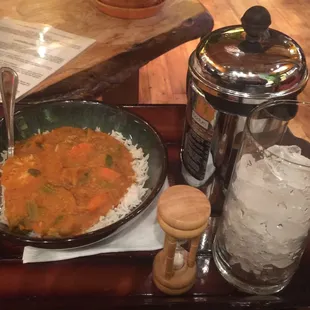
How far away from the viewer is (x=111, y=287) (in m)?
0.68

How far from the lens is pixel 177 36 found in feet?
4.06

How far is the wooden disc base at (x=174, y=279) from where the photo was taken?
2.16 feet

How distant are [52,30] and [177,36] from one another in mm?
330

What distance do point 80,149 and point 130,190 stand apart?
133mm

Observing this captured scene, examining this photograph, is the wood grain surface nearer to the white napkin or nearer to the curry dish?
the curry dish

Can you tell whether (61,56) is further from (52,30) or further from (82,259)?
(82,259)

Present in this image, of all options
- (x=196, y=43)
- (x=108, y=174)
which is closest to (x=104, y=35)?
(x=108, y=174)

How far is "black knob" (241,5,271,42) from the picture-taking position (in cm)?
72

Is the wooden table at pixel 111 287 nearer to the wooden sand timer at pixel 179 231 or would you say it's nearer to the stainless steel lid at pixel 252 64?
the wooden sand timer at pixel 179 231

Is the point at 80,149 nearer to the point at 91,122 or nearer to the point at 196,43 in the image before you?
the point at 91,122

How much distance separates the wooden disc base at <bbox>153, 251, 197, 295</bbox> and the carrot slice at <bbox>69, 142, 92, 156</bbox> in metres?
0.26

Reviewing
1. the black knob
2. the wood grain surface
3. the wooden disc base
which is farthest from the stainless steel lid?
the wood grain surface

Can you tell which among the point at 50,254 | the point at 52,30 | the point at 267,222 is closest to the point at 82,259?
the point at 50,254

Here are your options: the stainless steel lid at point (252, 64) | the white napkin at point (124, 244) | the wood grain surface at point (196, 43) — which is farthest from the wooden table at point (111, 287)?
the wood grain surface at point (196, 43)
